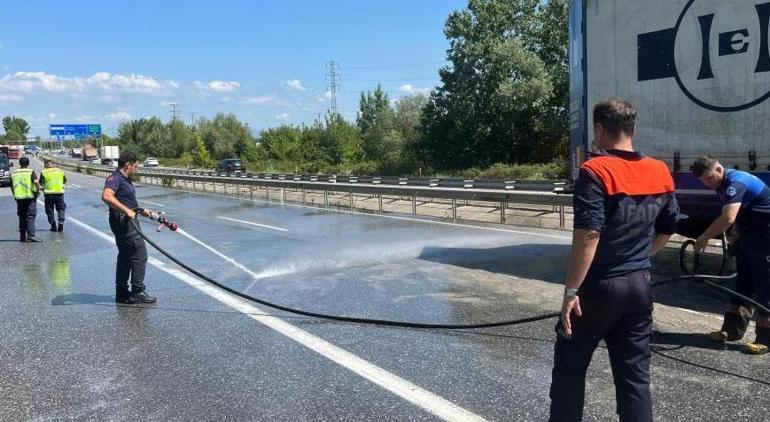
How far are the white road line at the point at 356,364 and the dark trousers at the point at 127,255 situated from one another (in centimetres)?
84

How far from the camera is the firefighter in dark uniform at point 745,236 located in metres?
5.00

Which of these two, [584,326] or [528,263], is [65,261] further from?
[584,326]

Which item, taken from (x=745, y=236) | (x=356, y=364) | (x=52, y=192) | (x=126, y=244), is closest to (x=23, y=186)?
(x=52, y=192)

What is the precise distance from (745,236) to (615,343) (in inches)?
109

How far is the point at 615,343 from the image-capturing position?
3180 millimetres

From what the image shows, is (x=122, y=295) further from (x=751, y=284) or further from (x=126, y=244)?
(x=751, y=284)

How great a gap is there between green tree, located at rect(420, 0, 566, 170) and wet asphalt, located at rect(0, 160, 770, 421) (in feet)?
118

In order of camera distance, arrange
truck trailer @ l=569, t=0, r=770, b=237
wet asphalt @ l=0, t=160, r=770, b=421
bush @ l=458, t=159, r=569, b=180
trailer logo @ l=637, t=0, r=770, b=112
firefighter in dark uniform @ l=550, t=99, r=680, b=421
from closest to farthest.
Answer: firefighter in dark uniform @ l=550, t=99, r=680, b=421 < wet asphalt @ l=0, t=160, r=770, b=421 < trailer logo @ l=637, t=0, r=770, b=112 < truck trailer @ l=569, t=0, r=770, b=237 < bush @ l=458, t=159, r=569, b=180

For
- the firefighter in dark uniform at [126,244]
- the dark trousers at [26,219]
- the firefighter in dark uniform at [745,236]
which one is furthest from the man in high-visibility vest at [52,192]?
the firefighter in dark uniform at [745,236]

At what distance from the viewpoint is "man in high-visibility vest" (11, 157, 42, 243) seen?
13.2 meters

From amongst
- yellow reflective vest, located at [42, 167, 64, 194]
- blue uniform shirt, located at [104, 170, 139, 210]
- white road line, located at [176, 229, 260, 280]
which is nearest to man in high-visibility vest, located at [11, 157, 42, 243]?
yellow reflective vest, located at [42, 167, 64, 194]

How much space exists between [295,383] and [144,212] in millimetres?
3676

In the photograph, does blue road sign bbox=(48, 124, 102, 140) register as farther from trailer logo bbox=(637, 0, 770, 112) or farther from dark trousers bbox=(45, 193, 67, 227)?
trailer logo bbox=(637, 0, 770, 112)

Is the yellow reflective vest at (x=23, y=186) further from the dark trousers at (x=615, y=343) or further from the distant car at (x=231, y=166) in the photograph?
the distant car at (x=231, y=166)
